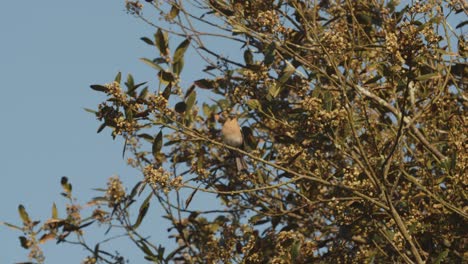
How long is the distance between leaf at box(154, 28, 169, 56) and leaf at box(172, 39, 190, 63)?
10cm

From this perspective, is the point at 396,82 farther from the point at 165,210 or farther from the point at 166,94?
the point at 165,210

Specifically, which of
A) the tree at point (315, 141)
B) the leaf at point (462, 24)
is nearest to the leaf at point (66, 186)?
the tree at point (315, 141)

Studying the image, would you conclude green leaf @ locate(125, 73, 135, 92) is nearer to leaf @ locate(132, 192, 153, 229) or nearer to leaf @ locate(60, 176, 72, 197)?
leaf @ locate(132, 192, 153, 229)

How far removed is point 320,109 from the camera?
468 centimetres

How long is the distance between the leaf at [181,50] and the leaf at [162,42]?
0.10 metres

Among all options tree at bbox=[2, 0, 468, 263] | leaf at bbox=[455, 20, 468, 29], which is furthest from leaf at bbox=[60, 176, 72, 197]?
leaf at bbox=[455, 20, 468, 29]

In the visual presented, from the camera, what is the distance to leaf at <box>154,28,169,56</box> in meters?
5.60

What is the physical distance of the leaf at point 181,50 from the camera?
542 cm

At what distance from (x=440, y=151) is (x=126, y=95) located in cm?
225

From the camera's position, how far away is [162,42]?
18.5 feet

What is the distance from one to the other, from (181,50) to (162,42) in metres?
0.19

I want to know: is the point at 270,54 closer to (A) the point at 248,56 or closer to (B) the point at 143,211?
(A) the point at 248,56

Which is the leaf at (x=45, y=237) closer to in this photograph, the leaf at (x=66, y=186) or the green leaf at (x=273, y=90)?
the leaf at (x=66, y=186)

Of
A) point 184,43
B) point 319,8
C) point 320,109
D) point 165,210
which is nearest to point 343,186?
point 320,109
